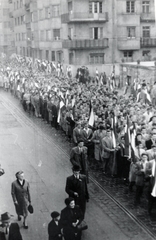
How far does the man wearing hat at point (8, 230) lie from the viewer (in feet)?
26.0

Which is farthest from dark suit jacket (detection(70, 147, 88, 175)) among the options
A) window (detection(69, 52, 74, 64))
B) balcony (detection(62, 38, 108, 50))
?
window (detection(69, 52, 74, 64))

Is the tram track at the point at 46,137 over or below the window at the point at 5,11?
below

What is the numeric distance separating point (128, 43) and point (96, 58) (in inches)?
164

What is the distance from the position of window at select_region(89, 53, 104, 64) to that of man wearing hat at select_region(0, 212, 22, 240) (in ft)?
135

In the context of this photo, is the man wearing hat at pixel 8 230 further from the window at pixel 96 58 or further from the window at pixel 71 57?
the window at pixel 71 57

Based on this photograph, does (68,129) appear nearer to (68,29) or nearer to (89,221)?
(89,221)

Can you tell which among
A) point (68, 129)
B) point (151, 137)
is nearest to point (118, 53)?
point (68, 129)

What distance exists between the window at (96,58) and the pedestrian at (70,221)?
40175 mm

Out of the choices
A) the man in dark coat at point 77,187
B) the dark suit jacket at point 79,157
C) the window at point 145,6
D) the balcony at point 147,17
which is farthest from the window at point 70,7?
the man in dark coat at point 77,187

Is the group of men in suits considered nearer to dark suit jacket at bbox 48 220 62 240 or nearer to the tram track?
dark suit jacket at bbox 48 220 62 240

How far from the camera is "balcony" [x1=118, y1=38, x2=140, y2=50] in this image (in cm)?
4869

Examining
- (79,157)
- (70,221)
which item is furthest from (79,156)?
(70,221)

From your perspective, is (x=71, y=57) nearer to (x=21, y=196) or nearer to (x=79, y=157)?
(x=79, y=157)

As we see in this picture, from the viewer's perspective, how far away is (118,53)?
161 feet
